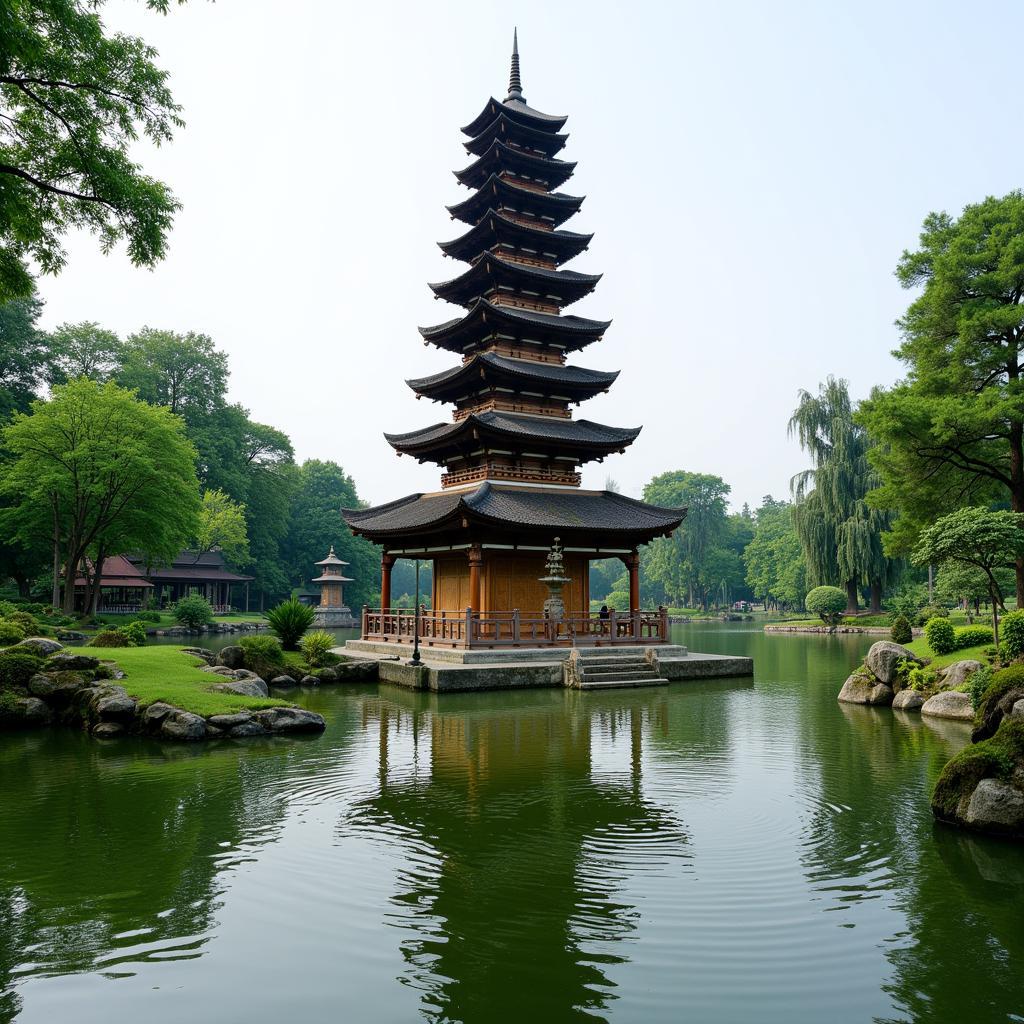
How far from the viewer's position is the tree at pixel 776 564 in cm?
6975

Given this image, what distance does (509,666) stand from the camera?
21.4 meters

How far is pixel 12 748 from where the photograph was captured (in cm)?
1270

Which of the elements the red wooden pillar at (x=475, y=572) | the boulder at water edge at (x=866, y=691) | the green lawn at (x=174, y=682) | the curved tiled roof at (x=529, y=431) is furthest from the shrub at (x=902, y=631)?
the green lawn at (x=174, y=682)

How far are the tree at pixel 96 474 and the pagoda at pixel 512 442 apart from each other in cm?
1612

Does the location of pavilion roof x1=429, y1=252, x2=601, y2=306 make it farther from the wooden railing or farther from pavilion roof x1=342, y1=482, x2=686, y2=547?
A: the wooden railing

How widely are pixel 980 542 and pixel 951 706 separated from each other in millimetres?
4025

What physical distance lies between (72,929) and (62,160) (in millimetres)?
11083

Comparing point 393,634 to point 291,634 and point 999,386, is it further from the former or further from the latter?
point 999,386

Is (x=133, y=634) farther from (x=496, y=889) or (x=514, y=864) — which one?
(x=496, y=889)

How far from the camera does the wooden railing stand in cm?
2311

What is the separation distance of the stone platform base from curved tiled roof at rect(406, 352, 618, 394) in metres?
10.5

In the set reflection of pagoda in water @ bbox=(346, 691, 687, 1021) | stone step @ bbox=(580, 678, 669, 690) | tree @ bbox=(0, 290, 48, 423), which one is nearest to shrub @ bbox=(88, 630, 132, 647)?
reflection of pagoda in water @ bbox=(346, 691, 687, 1021)

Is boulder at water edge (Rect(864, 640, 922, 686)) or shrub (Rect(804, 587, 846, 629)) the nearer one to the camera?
boulder at water edge (Rect(864, 640, 922, 686))

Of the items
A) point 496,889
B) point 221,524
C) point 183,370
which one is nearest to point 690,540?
point 221,524
